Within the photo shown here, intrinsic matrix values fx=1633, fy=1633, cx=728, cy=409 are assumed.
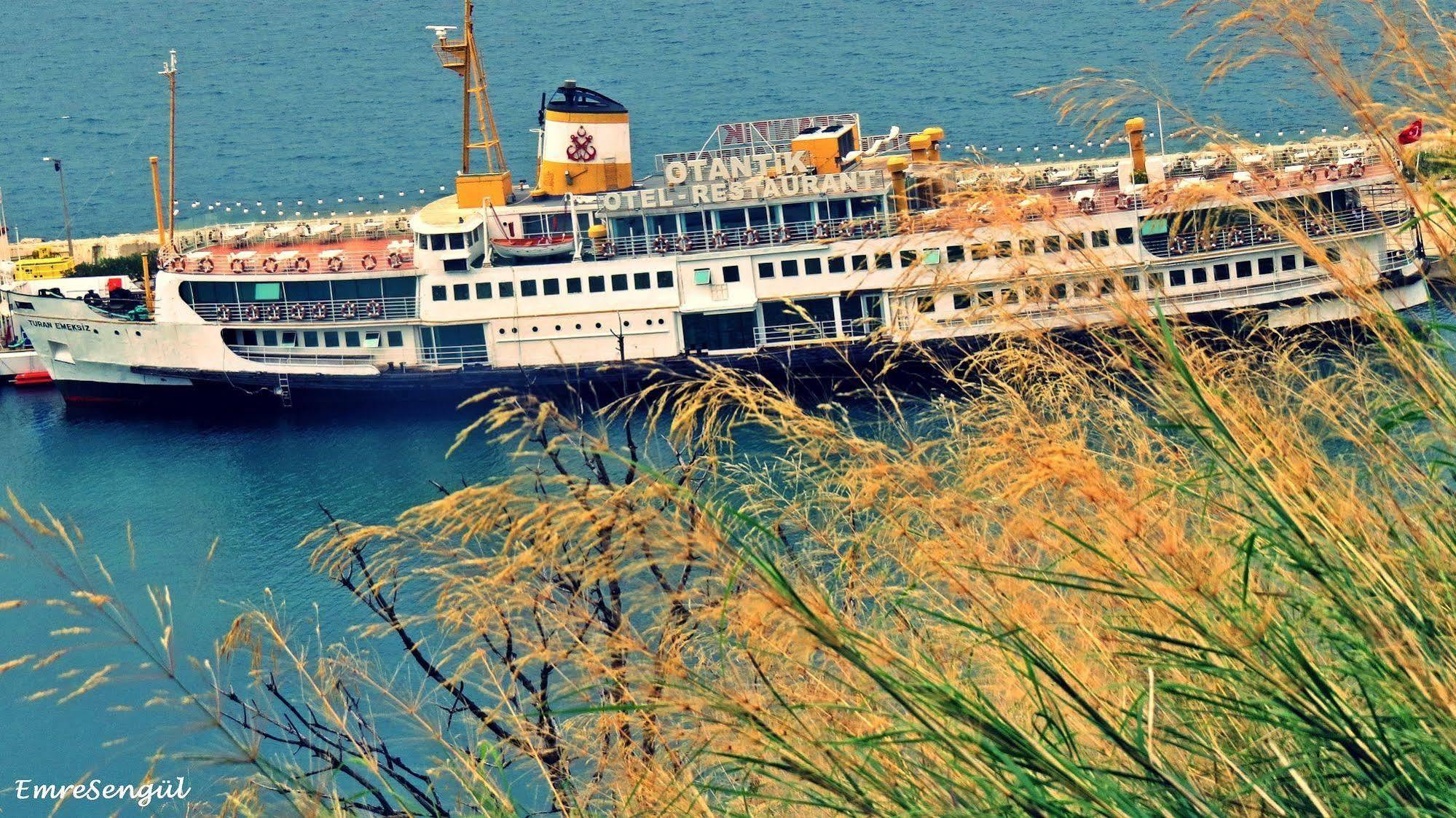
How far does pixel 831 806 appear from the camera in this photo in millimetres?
4227

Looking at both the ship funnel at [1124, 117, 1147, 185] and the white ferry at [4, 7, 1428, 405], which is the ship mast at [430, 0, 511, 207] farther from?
the ship funnel at [1124, 117, 1147, 185]

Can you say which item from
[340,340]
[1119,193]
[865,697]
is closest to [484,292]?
[340,340]

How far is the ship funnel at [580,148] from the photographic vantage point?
1220 inches

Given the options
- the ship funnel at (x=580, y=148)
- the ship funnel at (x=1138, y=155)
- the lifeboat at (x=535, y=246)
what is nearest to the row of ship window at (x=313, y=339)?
the lifeboat at (x=535, y=246)

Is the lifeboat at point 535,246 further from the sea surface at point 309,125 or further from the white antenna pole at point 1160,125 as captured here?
the white antenna pole at point 1160,125

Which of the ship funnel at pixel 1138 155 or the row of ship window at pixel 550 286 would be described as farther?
the row of ship window at pixel 550 286

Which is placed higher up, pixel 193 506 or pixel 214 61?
pixel 214 61

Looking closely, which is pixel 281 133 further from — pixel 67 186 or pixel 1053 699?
pixel 1053 699

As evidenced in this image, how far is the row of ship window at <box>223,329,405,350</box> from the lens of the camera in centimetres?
2970

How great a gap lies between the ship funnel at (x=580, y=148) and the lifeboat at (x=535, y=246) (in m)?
1.59

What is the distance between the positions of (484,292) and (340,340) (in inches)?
115

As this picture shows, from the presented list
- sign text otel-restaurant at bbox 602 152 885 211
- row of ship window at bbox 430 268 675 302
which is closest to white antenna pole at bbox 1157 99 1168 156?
sign text otel-restaurant at bbox 602 152 885 211

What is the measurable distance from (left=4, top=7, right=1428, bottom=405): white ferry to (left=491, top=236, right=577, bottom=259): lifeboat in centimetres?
5

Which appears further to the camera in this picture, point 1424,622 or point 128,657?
point 128,657
